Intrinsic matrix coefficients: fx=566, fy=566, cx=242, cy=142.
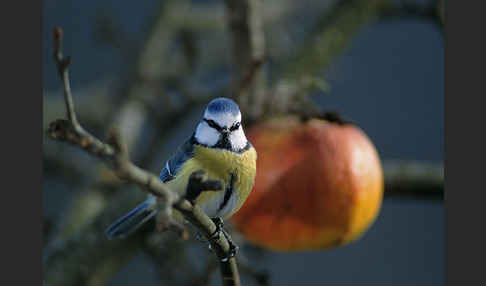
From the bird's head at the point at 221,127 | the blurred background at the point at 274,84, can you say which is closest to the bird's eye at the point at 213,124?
the bird's head at the point at 221,127

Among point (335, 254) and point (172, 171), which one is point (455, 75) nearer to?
point (172, 171)

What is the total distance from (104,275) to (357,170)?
35cm

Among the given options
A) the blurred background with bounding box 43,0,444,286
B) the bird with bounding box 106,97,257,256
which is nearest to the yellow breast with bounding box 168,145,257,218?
the bird with bounding box 106,97,257,256

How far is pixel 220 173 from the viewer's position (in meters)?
0.30

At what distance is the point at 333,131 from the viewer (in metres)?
0.50

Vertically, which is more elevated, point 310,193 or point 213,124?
point 213,124

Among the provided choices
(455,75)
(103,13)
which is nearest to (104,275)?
(455,75)

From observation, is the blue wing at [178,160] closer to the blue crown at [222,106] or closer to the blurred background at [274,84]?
the blue crown at [222,106]

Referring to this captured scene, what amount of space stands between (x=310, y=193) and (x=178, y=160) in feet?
0.65

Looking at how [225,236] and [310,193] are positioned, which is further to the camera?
[310,193]

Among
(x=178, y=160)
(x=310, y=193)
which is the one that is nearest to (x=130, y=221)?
(x=178, y=160)

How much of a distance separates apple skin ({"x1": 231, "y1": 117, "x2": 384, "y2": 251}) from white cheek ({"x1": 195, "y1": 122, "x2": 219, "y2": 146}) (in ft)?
0.56

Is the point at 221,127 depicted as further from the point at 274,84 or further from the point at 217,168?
the point at 274,84

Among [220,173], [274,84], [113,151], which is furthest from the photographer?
[274,84]
